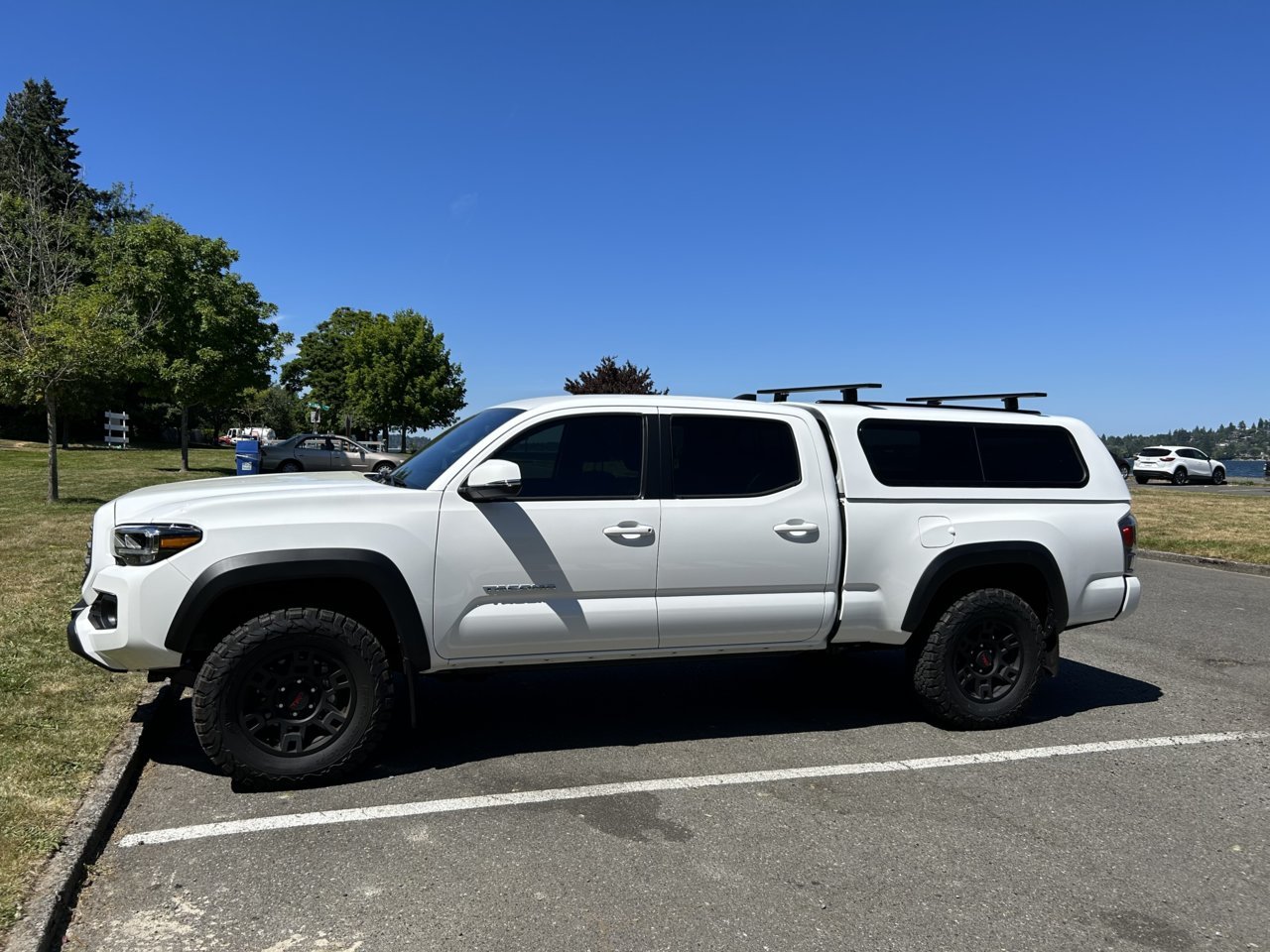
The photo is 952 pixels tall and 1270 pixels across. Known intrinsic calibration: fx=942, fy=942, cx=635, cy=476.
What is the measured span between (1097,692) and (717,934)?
4.28 metres

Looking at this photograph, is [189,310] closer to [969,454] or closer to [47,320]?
[47,320]

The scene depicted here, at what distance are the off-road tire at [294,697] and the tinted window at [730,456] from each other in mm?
1759

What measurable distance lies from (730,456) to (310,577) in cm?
219

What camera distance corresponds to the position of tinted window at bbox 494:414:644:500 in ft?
15.3

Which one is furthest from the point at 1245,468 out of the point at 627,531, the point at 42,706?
the point at 42,706

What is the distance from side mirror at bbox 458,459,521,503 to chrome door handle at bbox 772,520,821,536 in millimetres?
1409

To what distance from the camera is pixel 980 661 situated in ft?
17.7

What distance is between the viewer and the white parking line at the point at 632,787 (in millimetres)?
3893

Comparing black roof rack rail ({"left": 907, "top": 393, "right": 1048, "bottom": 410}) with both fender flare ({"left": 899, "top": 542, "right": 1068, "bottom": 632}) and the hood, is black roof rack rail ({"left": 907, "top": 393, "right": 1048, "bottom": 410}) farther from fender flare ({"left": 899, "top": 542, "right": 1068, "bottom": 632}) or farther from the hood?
the hood

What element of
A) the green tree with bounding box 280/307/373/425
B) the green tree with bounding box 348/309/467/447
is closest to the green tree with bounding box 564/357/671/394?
the green tree with bounding box 348/309/467/447

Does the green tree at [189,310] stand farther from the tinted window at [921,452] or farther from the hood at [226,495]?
the tinted window at [921,452]

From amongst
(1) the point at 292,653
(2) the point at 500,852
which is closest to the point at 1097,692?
(2) the point at 500,852

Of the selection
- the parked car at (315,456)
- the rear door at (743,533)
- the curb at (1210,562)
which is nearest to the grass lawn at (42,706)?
the rear door at (743,533)

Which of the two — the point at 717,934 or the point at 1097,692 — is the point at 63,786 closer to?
the point at 717,934
